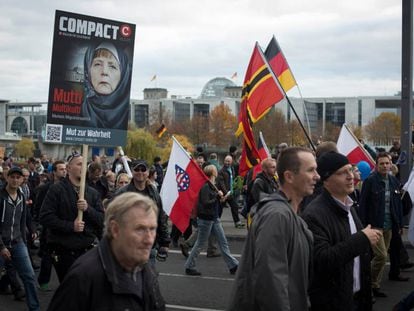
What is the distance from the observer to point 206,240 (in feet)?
34.5

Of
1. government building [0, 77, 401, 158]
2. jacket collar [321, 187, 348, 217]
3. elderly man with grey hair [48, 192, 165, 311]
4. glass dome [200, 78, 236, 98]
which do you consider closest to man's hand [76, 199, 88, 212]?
jacket collar [321, 187, 348, 217]

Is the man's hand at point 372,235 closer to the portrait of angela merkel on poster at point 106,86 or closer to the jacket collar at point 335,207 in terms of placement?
the jacket collar at point 335,207

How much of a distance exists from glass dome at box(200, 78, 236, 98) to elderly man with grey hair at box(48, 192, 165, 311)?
17054 centimetres

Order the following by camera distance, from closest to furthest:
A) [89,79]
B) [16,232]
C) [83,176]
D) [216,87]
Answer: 1. [83,176]
2. [89,79]
3. [16,232]
4. [216,87]

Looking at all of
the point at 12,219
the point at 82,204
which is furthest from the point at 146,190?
the point at 12,219

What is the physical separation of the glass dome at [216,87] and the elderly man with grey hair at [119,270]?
560ft

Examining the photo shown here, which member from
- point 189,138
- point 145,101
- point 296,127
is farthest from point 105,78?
point 145,101

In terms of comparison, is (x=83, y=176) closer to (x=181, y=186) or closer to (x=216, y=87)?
(x=181, y=186)

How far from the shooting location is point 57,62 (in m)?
6.68

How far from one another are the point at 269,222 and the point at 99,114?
12.0 ft

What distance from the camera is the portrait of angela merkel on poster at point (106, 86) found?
22.3 feet

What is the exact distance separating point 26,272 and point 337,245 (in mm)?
4452

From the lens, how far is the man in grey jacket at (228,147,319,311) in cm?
354

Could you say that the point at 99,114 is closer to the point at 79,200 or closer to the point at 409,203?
the point at 79,200
